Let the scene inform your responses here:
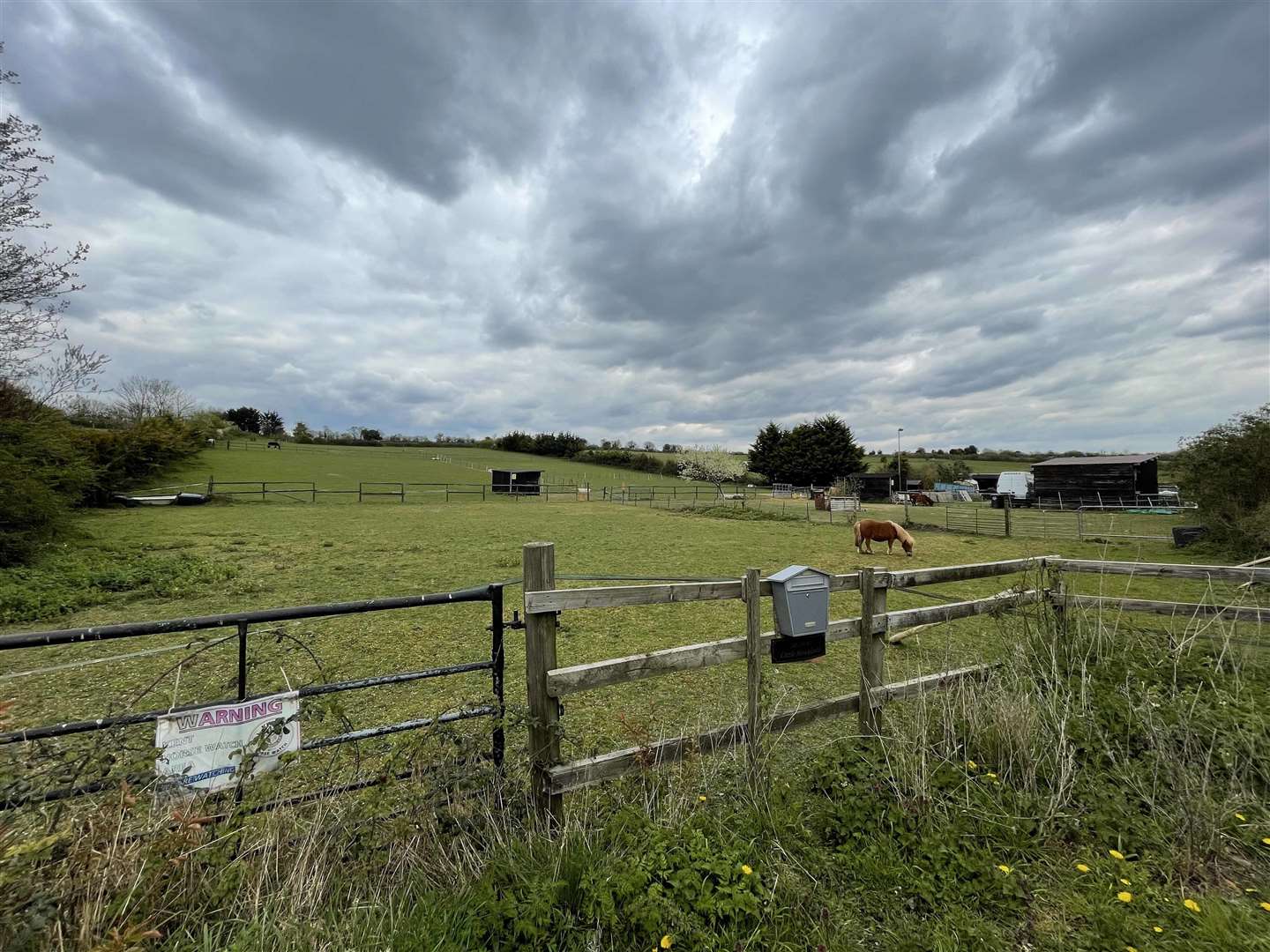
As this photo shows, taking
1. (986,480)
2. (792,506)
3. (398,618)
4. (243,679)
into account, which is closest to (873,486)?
(986,480)

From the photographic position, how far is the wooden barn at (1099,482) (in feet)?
120

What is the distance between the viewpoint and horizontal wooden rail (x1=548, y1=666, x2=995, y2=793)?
2.55 metres

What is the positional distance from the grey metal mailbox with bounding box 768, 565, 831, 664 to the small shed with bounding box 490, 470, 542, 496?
4013cm

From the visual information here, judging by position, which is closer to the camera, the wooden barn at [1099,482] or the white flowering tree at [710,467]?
the wooden barn at [1099,482]

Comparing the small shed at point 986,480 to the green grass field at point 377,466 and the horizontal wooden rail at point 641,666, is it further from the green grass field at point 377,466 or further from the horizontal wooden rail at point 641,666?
the horizontal wooden rail at point 641,666

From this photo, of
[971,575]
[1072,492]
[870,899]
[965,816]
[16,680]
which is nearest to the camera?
[870,899]

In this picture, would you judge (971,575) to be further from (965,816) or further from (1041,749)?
(965,816)

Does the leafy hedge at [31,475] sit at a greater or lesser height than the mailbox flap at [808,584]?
greater

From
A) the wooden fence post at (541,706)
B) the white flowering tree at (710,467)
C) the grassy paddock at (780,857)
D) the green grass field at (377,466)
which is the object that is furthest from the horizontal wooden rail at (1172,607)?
the white flowering tree at (710,467)

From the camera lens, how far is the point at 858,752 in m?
3.17

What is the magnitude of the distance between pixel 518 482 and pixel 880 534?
112 feet

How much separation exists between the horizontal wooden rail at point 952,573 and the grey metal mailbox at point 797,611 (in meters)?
0.56

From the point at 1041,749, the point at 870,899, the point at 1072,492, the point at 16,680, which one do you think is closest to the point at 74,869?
the point at 870,899

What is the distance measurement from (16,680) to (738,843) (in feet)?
24.1
